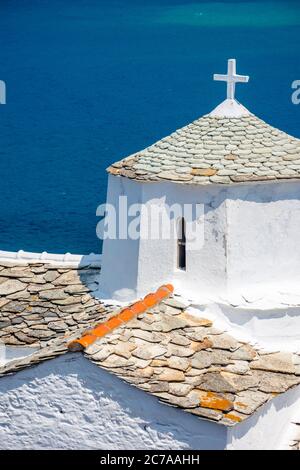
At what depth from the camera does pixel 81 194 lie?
138 feet

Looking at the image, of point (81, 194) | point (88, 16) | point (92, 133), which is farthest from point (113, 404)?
point (88, 16)

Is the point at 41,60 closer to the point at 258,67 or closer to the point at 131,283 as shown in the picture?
the point at 258,67

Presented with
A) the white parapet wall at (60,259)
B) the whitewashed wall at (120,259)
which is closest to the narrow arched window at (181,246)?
the whitewashed wall at (120,259)

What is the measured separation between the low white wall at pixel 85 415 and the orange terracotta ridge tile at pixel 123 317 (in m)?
0.20

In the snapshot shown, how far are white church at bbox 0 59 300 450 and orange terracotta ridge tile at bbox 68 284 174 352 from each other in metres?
0.02

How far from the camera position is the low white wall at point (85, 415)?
17422 mm

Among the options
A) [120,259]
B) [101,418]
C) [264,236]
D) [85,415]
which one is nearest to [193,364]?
[101,418]

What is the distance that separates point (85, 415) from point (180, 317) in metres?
2.17

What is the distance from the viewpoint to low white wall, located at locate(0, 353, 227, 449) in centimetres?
1742

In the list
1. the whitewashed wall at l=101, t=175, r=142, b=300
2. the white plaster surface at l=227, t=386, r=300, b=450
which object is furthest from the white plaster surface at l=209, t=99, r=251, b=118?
the white plaster surface at l=227, t=386, r=300, b=450

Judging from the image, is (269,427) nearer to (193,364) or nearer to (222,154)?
(193,364)

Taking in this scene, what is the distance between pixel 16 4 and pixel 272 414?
2092 inches

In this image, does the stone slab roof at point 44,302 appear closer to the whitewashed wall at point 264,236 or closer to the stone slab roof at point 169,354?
the stone slab roof at point 169,354

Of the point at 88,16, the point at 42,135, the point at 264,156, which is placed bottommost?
Answer: the point at 264,156
